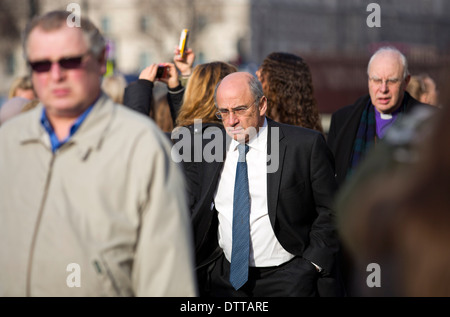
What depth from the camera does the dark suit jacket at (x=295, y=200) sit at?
17.7 feet

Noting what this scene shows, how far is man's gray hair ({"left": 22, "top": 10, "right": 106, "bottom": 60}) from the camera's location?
11.2ft

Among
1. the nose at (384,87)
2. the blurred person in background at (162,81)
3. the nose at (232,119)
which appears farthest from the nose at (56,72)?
the nose at (384,87)

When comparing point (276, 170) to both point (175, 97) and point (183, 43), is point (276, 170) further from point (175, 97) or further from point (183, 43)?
point (183, 43)

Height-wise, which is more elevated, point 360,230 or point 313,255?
point 360,230

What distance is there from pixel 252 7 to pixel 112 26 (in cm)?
1620

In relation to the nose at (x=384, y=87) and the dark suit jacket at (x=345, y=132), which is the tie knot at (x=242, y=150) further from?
the nose at (x=384, y=87)

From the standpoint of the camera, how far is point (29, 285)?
332 centimetres

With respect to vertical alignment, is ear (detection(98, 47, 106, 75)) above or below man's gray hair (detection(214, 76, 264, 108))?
above

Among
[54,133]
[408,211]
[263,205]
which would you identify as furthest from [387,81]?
[408,211]

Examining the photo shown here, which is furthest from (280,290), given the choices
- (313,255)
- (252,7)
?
(252,7)

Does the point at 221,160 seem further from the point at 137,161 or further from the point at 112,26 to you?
the point at 112,26

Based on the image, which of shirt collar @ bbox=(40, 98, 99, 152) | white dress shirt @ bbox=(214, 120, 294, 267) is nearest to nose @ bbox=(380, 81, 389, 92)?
white dress shirt @ bbox=(214, 120, 294, 267)

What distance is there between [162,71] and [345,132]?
5.09 ft

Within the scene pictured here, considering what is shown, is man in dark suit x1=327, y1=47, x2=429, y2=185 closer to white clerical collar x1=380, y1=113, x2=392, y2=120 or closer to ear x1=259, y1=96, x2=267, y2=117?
white clerical collar x1=380, y1=113, x2=392, y2=120
